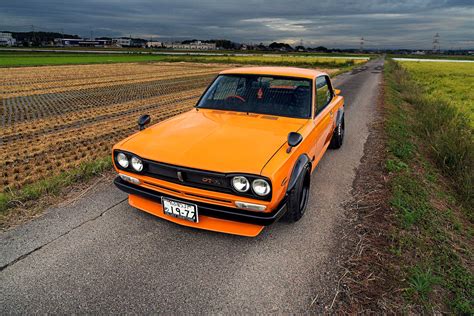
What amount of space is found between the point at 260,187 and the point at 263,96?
1657 mm

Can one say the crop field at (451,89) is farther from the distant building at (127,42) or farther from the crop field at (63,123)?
the distant building at (127,42)

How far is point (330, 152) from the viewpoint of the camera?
5328 mm

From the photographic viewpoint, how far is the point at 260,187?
2289mm

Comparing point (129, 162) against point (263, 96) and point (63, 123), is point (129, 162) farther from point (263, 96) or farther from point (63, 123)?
point (63, 123)

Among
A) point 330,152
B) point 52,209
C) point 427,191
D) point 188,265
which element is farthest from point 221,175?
point 330,152

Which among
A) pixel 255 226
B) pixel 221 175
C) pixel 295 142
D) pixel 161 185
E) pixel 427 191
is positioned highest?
pixel 295 142

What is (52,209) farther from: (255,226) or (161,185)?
(255,226)

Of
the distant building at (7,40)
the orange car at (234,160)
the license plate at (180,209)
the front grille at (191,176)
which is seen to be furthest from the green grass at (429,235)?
the distant building at (7,40)

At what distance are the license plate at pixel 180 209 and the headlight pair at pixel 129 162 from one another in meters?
0.38

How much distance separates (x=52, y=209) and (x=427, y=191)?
4548 mm

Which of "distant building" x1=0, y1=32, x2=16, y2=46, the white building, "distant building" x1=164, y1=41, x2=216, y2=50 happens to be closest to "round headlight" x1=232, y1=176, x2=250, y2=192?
"distant building" x1=0, y1=32, x2=16, y2=46

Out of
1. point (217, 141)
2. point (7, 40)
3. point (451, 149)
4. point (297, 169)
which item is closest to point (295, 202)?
point (297, 169)

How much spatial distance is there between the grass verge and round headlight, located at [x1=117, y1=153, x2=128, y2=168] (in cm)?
130

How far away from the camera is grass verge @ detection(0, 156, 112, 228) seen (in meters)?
3.17
